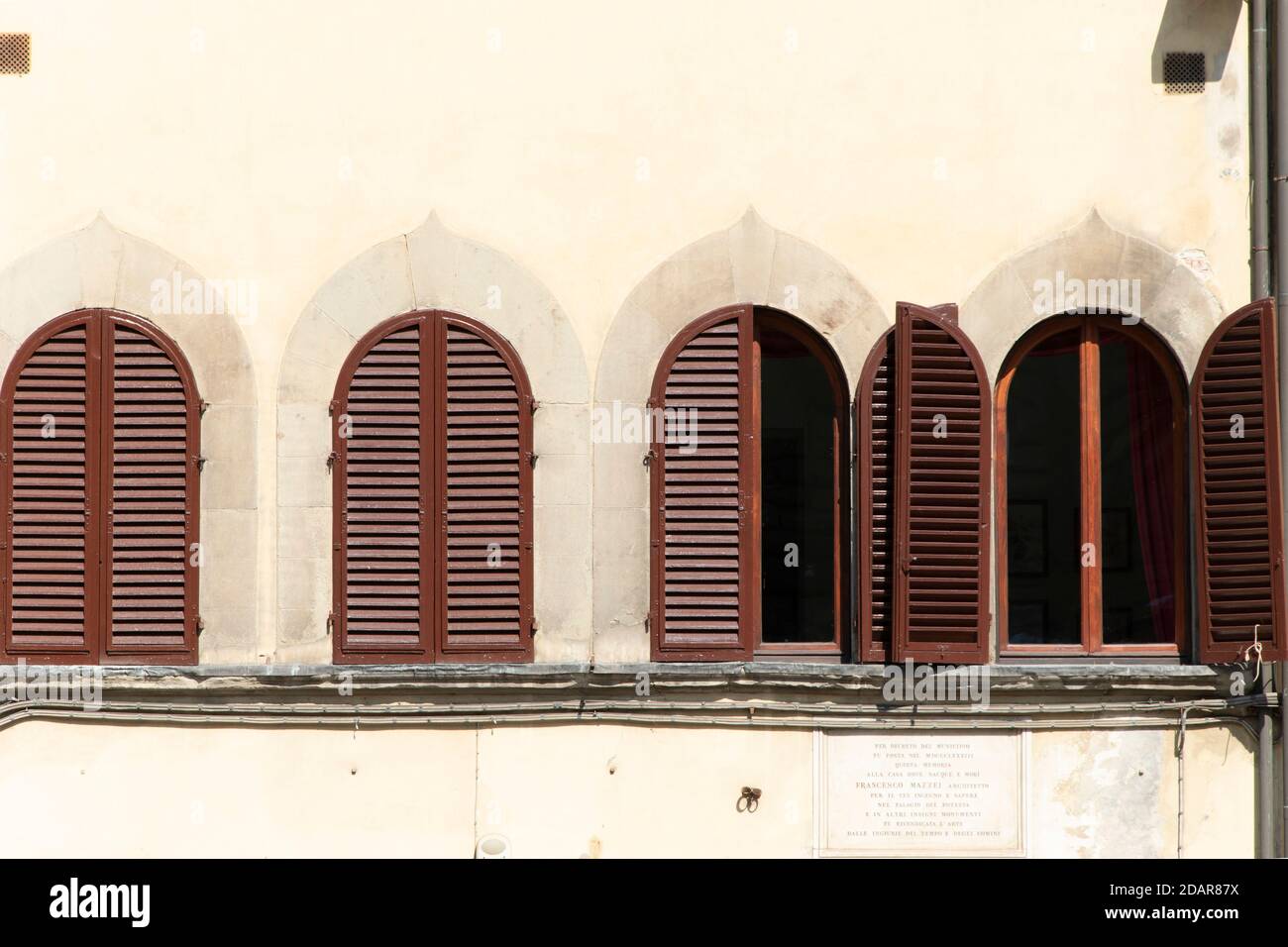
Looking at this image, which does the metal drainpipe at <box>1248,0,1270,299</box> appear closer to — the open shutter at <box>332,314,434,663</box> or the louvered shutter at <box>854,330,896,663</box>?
the louvered shutter at <box>854,330,896,663</box>

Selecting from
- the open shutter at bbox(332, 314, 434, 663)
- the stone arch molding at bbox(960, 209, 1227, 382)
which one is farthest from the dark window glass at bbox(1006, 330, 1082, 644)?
the open shutter at bbox(332, 314, 434, 663)

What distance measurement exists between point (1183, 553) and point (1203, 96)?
275 cm

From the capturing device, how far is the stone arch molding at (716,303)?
10195mm

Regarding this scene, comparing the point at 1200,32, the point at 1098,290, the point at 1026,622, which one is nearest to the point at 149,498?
the point at 1026,622

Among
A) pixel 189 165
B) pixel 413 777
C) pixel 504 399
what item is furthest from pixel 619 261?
pixel 413 777

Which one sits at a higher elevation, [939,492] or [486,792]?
[939,492]

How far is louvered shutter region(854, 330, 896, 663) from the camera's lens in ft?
32.9

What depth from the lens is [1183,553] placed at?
34.1 ft

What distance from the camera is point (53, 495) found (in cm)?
1012

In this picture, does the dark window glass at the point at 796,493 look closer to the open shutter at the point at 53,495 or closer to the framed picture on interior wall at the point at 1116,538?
the framed picture on interior wall at the point at 1116,538

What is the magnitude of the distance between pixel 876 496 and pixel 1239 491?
2.12 meters

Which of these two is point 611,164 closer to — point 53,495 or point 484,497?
point 484,497

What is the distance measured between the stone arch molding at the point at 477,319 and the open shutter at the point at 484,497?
3.8 inches
